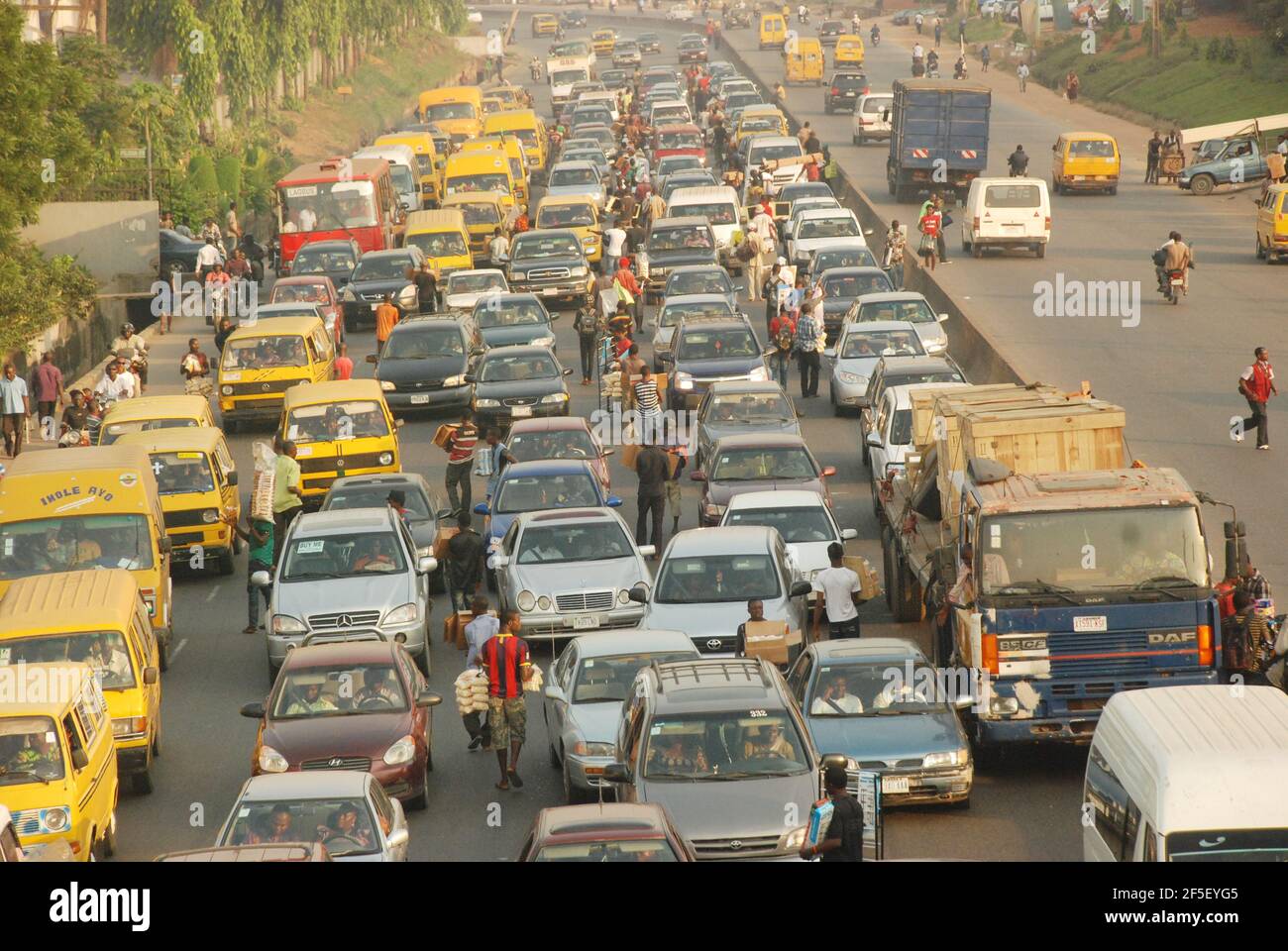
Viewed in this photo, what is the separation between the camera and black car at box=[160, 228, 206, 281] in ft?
165

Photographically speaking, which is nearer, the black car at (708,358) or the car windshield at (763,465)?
the car windshield at (763,465)

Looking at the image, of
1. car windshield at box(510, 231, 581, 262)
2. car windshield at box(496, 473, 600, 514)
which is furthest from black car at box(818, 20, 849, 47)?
car windshield at box(496, 473, 600, 514)

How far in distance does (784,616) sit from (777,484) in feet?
17.5

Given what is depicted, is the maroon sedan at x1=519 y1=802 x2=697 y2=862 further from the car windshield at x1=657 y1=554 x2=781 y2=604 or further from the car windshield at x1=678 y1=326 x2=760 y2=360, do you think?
the car windshield at x1=678 y1=326 x2=760 y2=360

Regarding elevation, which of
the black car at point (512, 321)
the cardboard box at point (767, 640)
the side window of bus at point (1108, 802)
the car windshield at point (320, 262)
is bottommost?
the car windshield at point (320, 262)

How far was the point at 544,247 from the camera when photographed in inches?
1741

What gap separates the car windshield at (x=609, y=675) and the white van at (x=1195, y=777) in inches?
209

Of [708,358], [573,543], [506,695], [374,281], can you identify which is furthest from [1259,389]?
[374,281]

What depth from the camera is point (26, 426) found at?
33.8 m

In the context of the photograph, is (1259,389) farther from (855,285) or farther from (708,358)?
(855,285)

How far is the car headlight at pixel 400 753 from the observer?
17125mm

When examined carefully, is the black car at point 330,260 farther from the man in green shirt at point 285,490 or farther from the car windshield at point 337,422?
the man in green shirt at point 285,490

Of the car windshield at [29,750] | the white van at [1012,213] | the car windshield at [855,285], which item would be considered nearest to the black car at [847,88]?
the white van at [1012,213]

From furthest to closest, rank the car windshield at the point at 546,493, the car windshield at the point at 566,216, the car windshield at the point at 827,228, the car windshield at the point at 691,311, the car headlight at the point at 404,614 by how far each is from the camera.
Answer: the car windshield at the point at 566,216
the car windshield at the point at 827,228
the car windshield at the point at 691,311
the car windshield at the point at 546,493
the car headlight at the point at 404,614
